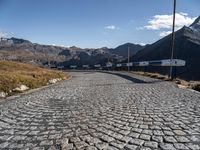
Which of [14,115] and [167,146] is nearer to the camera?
[167,146]

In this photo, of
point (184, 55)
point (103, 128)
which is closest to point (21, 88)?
point (103, 128)

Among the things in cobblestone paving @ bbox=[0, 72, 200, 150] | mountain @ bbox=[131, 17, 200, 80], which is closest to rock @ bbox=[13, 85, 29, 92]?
cobblestone paving @ bbox=[0, 72, 200, 150]

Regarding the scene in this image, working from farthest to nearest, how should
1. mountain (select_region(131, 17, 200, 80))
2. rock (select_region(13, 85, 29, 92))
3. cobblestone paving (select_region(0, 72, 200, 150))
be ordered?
mountain (select_region(131, 17, 200, 80))
rock (select_region(13, 85, 29, 92))
cobblestone paving (select_region(0, 72, 200, 150))

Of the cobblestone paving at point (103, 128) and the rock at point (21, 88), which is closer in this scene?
the cobblestone paving at point (103, 128)

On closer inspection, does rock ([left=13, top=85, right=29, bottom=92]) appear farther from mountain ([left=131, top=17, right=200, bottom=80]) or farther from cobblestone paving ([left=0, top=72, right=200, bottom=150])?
mountain ([left=131, top=17, right=200, bottom=80])

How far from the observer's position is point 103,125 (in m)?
7.81

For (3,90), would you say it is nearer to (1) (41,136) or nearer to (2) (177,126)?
(1) (41,136)

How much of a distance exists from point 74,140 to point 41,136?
1.05 metres

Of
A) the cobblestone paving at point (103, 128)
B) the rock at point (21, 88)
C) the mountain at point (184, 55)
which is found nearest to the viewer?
the cobblestone paving at point (103, 128)

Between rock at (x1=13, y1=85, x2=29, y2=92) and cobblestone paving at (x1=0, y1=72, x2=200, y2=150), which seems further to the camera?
rock at (x1=13, y1=85, x2=29, y2=92)

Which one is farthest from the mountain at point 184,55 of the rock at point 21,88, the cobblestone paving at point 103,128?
the cobblestone paving at point 103,128

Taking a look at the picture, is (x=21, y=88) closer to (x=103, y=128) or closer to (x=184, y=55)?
(x=103, y=128)

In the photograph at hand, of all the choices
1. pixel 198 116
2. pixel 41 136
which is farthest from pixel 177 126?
pixel 41 136

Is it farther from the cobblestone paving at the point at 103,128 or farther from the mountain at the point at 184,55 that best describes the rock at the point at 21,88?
the mountain at the point at 184,55
